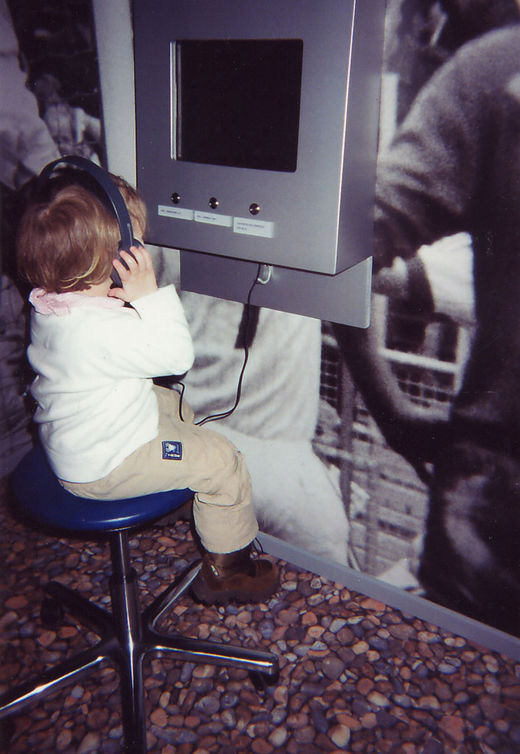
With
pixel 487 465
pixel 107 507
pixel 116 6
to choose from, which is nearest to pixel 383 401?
pixel 487 465

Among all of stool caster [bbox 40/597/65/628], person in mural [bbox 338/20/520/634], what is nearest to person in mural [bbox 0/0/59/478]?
stool caster [bbox 40/597/65/628]

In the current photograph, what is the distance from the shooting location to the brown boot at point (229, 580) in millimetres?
1338

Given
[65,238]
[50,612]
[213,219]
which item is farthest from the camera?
[50,612]

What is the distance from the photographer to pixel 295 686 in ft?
4.32

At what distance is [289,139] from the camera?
102 centimetres

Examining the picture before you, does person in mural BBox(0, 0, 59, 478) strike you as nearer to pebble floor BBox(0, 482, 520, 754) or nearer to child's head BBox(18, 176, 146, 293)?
pebble floor BBox(0, 482, 520, 754)

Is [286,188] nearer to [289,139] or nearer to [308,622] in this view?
[289,139]

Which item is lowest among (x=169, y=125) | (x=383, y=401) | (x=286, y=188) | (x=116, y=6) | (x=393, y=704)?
(x=393, y=704)

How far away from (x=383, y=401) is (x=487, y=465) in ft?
0.81

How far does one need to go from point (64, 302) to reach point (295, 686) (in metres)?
0.93

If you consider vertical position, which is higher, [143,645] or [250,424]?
[250,424]

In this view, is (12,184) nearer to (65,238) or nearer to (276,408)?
(65,238)

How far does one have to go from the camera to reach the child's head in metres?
1.00

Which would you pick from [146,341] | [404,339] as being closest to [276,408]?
[404,339]
